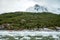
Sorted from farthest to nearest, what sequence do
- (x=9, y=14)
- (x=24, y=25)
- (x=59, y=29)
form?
(x=9, y=14)
(x=24, y=25)
(x=59, y=29)

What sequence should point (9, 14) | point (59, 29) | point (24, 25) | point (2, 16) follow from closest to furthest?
1. point (59, 29)
2. point (24, 25)
3. point (2, 16)
4. point (9, 14)

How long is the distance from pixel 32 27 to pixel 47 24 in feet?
25.4

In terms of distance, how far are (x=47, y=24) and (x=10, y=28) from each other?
15.0 metres

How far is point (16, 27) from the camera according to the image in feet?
230

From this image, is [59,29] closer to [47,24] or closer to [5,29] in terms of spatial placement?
[47,24]

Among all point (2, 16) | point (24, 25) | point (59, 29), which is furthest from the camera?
point (2, 16)

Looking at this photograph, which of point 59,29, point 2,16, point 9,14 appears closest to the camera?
point 59,29

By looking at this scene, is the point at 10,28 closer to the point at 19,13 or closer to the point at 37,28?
the point at 37,28

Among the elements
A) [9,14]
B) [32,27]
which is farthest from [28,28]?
[9,14]

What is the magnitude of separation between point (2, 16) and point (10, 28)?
81.5 ft

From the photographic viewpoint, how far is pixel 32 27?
233ft

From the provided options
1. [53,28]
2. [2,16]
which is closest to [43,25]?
[53,28]

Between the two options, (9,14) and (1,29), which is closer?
(1,29)

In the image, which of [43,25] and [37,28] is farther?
[43,25]
